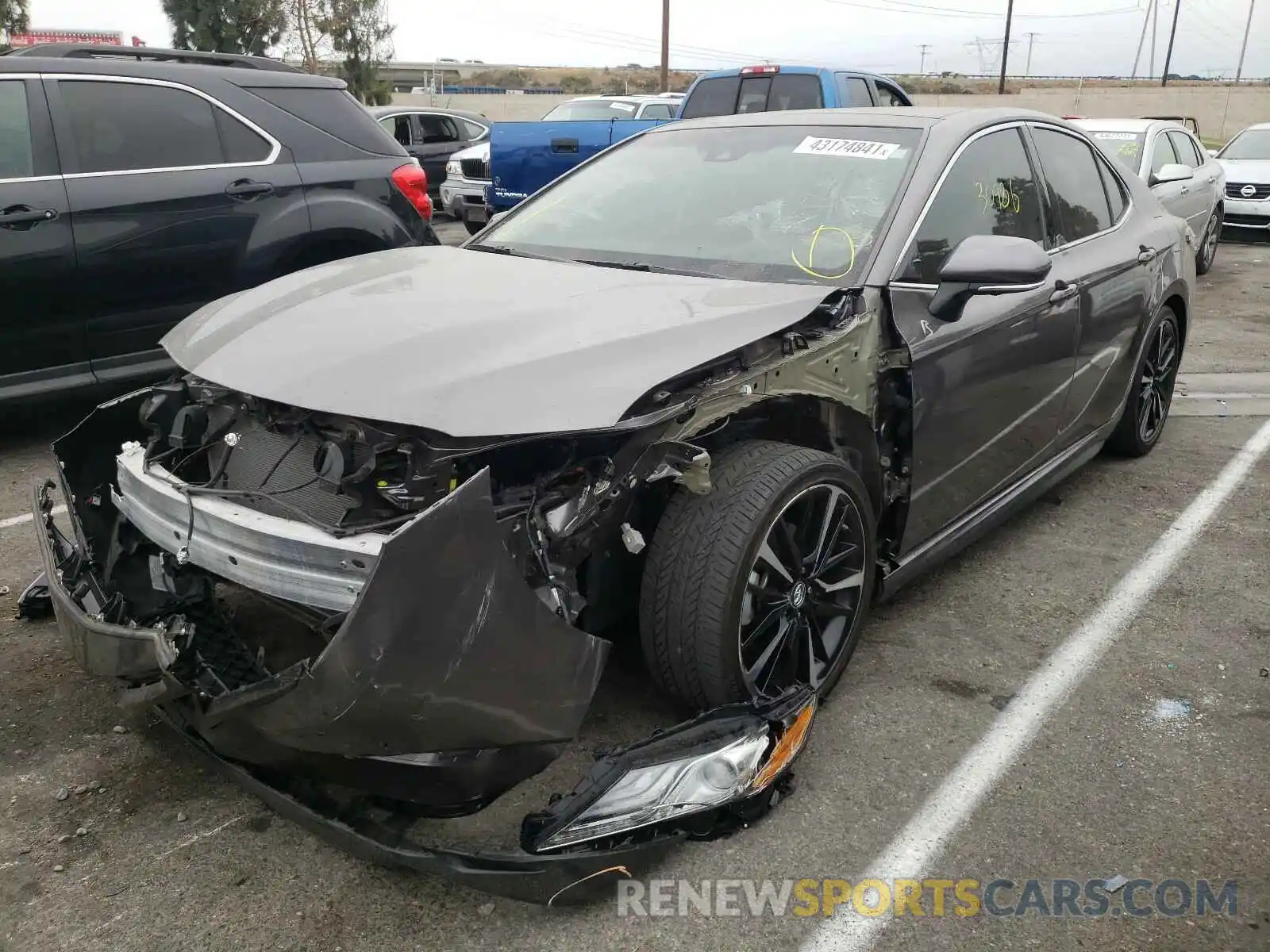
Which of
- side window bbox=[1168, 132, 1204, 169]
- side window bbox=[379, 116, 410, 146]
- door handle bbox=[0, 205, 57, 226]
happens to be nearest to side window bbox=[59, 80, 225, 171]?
door handle bbox=[0, 205, 57, 226]

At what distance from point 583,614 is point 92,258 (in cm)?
353

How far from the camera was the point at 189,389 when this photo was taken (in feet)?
9.08

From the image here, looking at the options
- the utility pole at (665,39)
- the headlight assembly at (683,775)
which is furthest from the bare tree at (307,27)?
the headlight assembly at (683,775)

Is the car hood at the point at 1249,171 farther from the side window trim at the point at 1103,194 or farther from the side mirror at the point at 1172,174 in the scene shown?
the side window trim at the point at 1103,194

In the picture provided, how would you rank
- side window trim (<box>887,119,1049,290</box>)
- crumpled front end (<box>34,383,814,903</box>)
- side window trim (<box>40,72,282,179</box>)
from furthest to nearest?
1. side window trim (<box>40,72,282,179</box>)
2. side window trim (<box>887,119,1049,290</box>)
3. crumpled front end (<box>34,383,814,903</box>)

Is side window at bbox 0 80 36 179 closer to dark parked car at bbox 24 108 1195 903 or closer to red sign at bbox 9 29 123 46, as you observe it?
dark parked car at bbox 24 108 1195 903

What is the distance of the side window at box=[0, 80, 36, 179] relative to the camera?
4.59 m

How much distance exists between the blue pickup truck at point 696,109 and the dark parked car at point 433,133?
4.40 metres

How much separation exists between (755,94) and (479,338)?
8.64 metres

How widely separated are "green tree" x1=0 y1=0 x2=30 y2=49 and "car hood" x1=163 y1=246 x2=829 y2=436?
122 ft

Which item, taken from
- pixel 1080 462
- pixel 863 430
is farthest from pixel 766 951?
pixel 1080 462

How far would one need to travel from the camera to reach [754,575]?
2.55 meters

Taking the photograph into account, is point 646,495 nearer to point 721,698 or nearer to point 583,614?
point 583,614

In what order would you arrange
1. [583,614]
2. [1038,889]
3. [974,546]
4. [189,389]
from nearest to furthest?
1. [1038,889]
2. [583,614]
3. [189,389]
4. [974,546]
